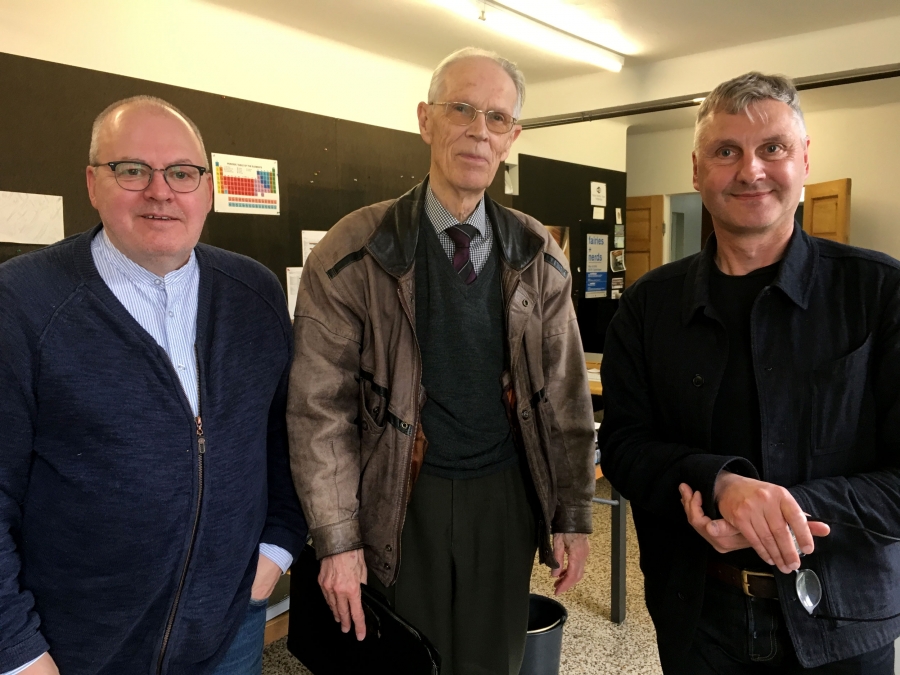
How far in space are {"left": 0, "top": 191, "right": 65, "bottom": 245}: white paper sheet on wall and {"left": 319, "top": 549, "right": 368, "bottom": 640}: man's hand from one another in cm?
195

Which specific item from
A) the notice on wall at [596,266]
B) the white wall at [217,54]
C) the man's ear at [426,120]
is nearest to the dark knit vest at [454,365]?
the man's ear at [426,120]

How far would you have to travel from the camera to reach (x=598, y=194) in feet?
19.5

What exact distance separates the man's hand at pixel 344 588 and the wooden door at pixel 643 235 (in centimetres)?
636

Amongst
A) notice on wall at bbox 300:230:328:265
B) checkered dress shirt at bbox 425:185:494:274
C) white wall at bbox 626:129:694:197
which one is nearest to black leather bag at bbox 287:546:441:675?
checkered dress shirt at bbox 425:185:494:274

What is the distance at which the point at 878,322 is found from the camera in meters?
1.16

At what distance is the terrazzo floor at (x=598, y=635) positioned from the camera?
2627 mm

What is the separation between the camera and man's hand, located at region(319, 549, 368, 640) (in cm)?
140

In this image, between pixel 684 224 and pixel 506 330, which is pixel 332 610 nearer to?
pixel 506 330

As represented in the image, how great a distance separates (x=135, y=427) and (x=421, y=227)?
2.46 feet

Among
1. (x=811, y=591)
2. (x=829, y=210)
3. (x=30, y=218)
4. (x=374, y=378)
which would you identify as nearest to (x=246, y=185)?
(x=30, y=218)

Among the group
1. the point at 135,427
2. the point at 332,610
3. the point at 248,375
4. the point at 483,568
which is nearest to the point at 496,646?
the point at 483,568

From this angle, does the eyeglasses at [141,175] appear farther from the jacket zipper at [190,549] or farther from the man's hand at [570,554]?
the man's hand at [570,554]

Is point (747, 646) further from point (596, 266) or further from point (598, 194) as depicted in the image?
point (598, 194)

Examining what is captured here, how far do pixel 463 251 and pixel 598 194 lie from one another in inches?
186
